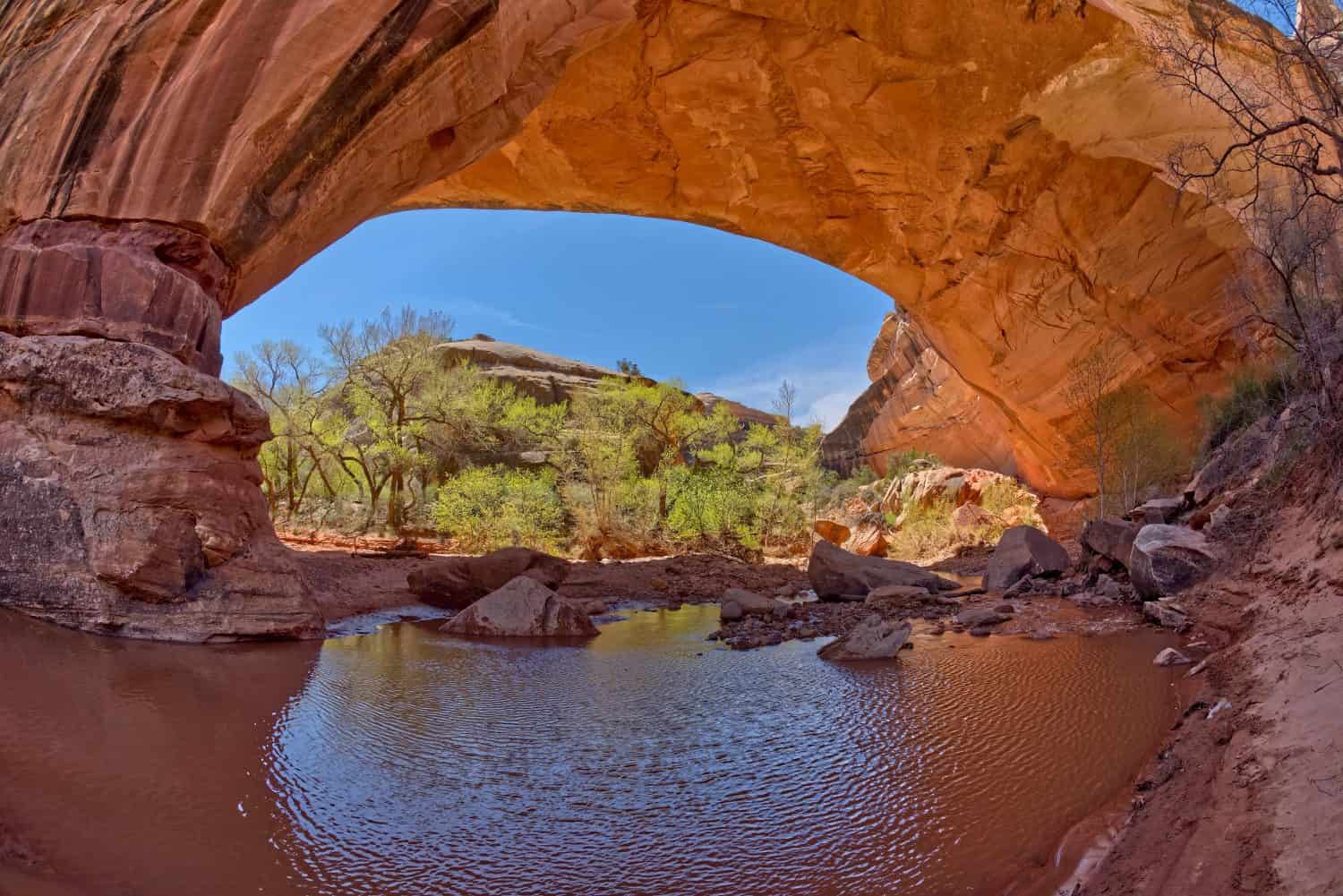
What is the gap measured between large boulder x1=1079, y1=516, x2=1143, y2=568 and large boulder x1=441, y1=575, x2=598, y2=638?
574 centimetres

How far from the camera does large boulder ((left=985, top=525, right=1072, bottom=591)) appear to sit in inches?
349

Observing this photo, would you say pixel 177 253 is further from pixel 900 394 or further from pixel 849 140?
pixel 900 394

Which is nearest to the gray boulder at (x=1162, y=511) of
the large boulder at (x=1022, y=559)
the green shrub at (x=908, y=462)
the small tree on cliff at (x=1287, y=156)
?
the large boulder at (x=1022, y=559)

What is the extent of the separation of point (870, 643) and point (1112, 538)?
431 centimetres

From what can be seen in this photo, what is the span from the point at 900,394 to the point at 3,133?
94.4 ft

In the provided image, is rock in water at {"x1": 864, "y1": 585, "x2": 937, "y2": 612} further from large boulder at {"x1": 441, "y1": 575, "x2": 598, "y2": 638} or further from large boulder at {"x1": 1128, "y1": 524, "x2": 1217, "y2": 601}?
large boulder at {"x1": 441, "y1": 575, "x2": 598, "y2": 638}

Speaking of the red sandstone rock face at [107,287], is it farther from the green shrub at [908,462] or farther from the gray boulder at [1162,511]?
the green shrub at [908,462]

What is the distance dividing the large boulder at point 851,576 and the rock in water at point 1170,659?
4459 mm

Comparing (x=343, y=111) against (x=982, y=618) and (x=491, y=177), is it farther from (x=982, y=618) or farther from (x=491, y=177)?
(x=982, y=618)

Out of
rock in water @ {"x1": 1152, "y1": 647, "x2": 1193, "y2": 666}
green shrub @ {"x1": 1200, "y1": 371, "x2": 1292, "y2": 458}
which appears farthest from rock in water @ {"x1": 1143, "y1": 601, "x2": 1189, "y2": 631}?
green shrub @ {"x1": 1200, "y1": 371, "x2": 1292, "y2": 458}

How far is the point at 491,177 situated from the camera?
40.0 feet

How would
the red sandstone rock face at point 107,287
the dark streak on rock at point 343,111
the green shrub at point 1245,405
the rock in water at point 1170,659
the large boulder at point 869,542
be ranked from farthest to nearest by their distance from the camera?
the large boulder at point 869,542, the green shrub at point 1245,405, the dark streak on rock at point 343,111, the red sandstone rock face at point 107,287, the rock in water at point 1170,659

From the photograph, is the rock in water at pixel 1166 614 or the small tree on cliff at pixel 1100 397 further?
the small tree on cliff at pixel 1100 397

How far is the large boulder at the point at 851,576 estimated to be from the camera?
349 inches
